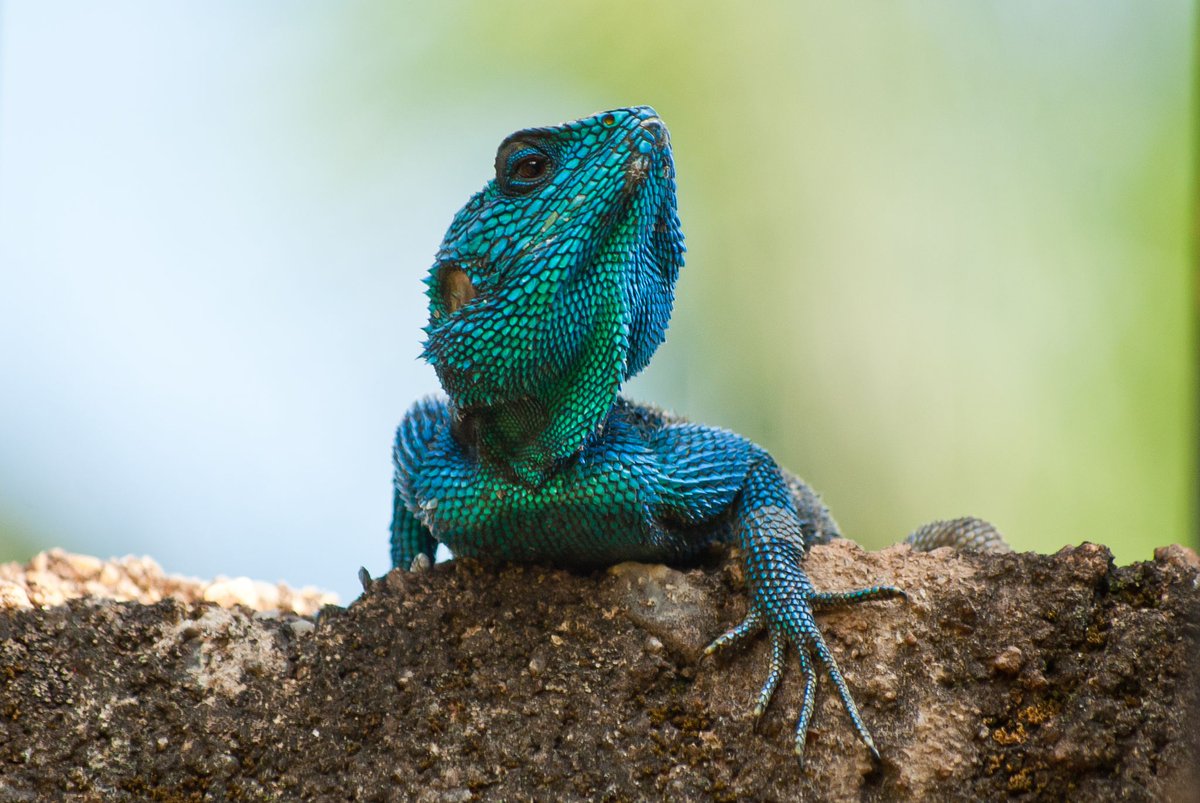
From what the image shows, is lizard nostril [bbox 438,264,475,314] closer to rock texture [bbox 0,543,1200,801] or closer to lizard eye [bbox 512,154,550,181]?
lizard eye [bbox 512,154,550,181]

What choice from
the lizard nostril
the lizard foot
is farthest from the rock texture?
the lizard nostril

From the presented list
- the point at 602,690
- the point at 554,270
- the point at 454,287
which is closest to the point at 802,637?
the point at 602,690

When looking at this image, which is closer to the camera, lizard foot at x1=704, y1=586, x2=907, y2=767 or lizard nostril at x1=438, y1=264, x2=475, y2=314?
lizard foot at x1=704, y1=586, x2=907, y2=767

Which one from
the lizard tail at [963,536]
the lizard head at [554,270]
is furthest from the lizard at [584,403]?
the lizard tail at [963,536]

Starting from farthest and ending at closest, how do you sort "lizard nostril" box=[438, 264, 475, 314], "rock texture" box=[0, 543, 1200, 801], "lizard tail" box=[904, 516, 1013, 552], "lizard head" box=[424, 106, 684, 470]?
"lizard tail" box=[904, 516, 1013, 552]
"lizard nostril" box=[438, 264, 475, 314]
"lizard head" box=[424, 106, 684, 470]
"rock texture" box=[0, 543, 1200, 801]

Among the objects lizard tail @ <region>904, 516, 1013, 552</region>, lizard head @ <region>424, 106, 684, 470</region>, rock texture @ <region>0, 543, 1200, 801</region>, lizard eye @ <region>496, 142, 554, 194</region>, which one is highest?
lizard eye @ <region>496, 142, 554, 194</region>

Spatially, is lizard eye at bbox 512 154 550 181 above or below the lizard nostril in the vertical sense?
above

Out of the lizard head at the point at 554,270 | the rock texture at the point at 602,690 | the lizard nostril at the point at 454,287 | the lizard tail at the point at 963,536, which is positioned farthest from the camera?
the lizard tail at the point at 963,536

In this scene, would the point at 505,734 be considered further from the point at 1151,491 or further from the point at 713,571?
the point at 1151,491

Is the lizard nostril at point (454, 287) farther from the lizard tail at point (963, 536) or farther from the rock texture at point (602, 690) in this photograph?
the lizard tail at point (963, 536)
